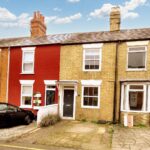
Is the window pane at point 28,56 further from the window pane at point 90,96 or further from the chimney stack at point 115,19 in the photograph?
the chimney stack at point 115,19

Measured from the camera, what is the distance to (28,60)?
65.1 feet

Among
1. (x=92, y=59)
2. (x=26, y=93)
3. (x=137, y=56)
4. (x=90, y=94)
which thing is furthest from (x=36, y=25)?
(x=137, y=56)

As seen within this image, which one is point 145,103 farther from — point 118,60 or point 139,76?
point 118,60

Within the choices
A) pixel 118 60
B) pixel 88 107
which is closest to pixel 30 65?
pixel 88 107

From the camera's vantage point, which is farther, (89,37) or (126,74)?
(89,37)

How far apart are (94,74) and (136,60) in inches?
125

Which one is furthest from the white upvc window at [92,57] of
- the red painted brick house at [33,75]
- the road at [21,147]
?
the road at [21,147]

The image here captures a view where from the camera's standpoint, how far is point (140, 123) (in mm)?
16000

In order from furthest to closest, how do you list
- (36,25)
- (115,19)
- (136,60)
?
(36,25) → (115,19) → (136,60)

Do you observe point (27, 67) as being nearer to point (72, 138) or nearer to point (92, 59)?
point (92, 59)

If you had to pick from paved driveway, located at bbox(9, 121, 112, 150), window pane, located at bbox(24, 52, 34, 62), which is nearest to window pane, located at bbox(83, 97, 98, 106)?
paved driveway, located at bbox(9, 121, 112, 150)

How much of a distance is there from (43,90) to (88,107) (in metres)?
4.02

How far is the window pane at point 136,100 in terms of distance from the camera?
16.4 meters

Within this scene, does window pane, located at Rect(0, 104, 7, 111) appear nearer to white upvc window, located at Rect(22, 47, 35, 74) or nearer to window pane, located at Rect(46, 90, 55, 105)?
window pane, located at Rect(46, 90, 55, 105)
